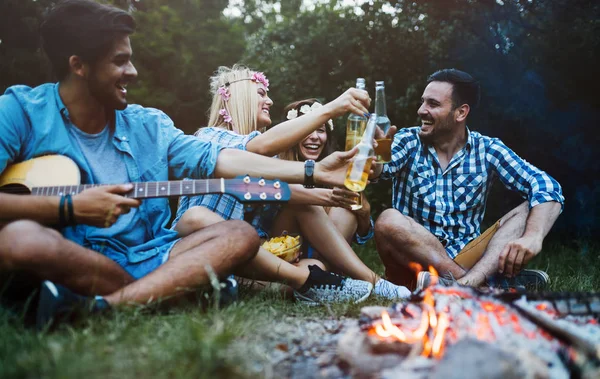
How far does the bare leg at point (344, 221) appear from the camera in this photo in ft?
14.3

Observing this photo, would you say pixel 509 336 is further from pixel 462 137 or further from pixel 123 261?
pixel 462 137

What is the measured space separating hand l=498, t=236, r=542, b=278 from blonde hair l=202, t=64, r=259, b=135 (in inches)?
88.8

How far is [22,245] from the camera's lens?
2389 mm

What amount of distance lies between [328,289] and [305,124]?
3.62 ft

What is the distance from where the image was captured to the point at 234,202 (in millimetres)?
3842

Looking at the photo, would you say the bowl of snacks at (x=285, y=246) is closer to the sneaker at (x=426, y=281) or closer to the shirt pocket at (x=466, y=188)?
the sneaker at (x=426, y=281)

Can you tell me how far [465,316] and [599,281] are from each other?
270 centimetres

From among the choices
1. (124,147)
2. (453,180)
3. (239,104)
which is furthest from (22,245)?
(453,180)

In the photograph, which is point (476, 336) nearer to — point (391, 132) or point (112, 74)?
point (391, 132)

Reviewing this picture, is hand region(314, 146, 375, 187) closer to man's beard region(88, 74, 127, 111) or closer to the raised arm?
the raised arm

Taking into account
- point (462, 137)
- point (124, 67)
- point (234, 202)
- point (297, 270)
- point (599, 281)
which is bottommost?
point (599, 281)

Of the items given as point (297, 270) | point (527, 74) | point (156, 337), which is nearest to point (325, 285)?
point (297, 270)

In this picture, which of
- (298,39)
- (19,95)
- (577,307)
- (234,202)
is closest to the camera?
(577,307)

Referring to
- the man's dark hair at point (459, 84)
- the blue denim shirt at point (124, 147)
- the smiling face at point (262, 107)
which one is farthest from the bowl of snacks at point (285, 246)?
the man's dark hair at point (459, 84)
